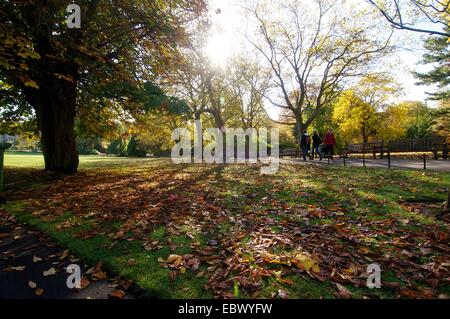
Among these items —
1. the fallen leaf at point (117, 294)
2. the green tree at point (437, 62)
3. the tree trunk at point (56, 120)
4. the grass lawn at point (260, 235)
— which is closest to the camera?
the fallen leaf at point (117, 294)

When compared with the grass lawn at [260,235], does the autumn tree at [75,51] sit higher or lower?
higher

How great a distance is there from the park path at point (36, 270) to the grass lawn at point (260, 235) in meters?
0.22

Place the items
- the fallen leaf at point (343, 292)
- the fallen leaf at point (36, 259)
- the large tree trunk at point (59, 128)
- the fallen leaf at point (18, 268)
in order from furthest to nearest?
the large tree trunk at point (59, 128)
the fallen leaf at point (36, 259)
the fallen leaf at point (18, 268)
the fallen leaf at point (343, 292)

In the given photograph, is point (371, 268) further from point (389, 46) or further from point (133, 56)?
point (389, 46)

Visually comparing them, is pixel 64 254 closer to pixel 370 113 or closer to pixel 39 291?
pixel 39 291

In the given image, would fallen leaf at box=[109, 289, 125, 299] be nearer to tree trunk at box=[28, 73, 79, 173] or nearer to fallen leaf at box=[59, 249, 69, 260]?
fallen leaf at box=[59, 249, 69, 260]

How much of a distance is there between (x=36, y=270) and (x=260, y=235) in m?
3.36

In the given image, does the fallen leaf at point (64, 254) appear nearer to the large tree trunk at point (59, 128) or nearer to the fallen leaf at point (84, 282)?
the fallen leaf at point (84, 282)

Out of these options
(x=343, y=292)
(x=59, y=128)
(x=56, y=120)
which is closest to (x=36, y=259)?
(x=343, y=292)

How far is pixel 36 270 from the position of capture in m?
3.69

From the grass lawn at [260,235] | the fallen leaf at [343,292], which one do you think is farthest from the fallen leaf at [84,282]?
the fallen leaf at [343,292]


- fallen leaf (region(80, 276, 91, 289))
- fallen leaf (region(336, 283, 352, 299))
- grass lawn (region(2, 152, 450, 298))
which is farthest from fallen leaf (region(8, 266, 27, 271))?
fallen leaf (region(336, 283, 352, 299))

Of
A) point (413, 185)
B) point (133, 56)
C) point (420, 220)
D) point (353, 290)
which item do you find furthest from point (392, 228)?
point (133, 56)

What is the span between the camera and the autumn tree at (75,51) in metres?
8.83
